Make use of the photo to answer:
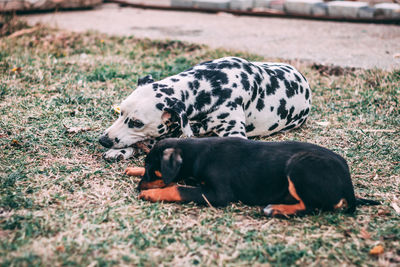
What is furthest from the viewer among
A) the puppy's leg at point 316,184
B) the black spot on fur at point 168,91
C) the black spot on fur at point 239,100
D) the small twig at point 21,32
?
the small twig at point 21,32

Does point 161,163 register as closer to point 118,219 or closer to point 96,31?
point 118,219

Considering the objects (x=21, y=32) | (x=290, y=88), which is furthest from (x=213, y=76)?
(x=21, y=32)

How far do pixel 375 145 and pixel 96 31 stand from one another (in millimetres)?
7203

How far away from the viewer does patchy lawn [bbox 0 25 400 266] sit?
3.12 m

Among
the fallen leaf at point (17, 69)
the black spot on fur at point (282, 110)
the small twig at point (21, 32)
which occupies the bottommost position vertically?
the black spot on fur at point (282, 110)

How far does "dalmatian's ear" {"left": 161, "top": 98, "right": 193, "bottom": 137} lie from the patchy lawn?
735mm

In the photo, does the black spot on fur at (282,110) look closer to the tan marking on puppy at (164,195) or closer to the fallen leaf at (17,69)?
the tan marking on puppy at (164,195)

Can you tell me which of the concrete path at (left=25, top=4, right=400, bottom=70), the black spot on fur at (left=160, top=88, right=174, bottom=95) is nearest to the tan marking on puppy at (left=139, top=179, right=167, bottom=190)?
the black spot on fur at (left=160, top=88, right=174, bottom=95)

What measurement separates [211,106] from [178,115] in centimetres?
56

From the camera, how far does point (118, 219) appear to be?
3.51 meters

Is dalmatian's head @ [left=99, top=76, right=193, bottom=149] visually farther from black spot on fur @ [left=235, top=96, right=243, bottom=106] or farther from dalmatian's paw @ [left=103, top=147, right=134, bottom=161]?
black spot on fur @ [left=235, top=96, right=243, bottom=106]

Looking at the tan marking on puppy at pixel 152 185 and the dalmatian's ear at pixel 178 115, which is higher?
the dalmatian's ear at pixel 178 115

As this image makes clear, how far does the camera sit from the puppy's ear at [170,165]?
3670 millimetres

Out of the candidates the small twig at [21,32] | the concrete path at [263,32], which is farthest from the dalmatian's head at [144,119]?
the small twig at [21,32]
